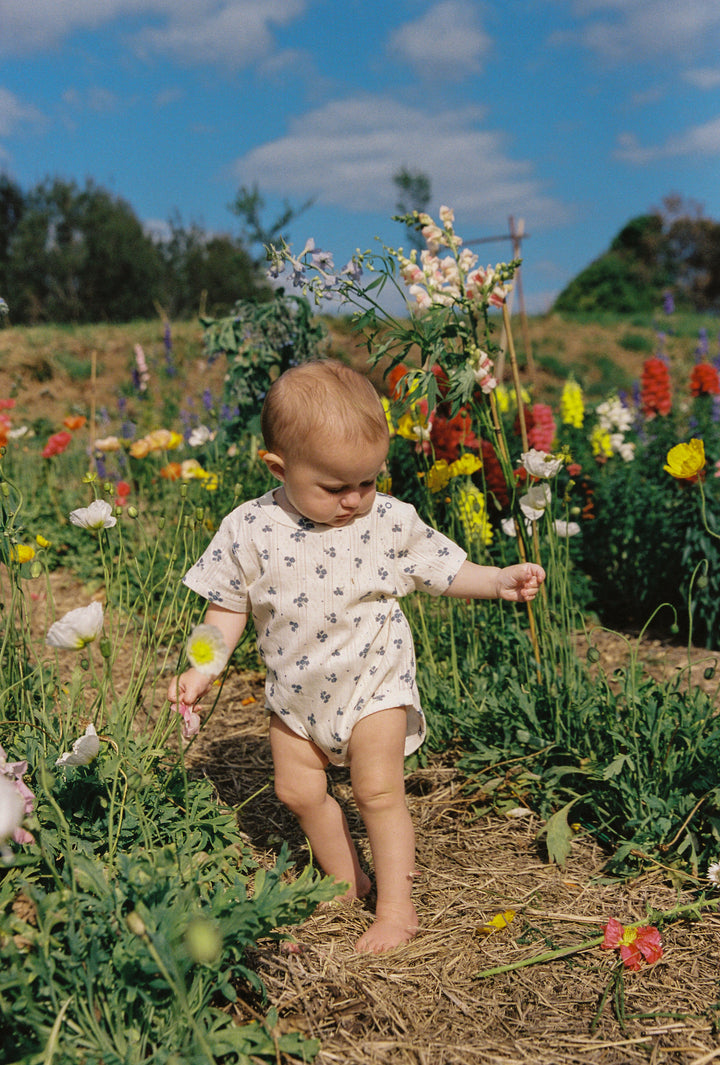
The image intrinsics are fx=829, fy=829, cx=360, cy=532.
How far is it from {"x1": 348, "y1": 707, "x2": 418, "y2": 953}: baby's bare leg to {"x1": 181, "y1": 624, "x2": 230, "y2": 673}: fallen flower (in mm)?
547

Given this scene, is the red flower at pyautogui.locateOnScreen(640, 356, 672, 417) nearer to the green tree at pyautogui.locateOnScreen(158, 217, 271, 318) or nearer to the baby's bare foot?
the baby's bare foot

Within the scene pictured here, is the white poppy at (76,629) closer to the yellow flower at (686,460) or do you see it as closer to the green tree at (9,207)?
the yellow flower at (686,460)

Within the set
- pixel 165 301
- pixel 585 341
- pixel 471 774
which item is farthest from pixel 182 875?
pixel 165 301

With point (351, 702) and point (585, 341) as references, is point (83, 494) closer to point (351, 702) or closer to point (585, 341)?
point (351, 702)

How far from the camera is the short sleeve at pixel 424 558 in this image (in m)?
1.96

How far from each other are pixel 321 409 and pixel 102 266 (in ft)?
71.0

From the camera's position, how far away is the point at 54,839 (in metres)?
1.56

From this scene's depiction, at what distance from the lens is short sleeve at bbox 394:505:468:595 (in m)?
1.96

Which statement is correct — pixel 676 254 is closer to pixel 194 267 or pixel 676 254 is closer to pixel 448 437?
pixel 194 267

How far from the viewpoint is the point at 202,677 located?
1773 millimetres

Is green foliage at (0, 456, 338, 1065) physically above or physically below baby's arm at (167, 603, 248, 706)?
below

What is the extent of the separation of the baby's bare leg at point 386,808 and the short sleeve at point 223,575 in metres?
0.41

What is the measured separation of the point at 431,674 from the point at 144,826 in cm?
132

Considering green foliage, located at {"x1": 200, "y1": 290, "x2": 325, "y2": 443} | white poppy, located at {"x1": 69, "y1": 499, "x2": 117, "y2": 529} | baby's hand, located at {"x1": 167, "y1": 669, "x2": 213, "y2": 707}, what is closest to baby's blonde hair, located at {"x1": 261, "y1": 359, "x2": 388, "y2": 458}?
white poppy, located at {"x1": 69, "y1": 499, "x2": 117, "y2": 529}
